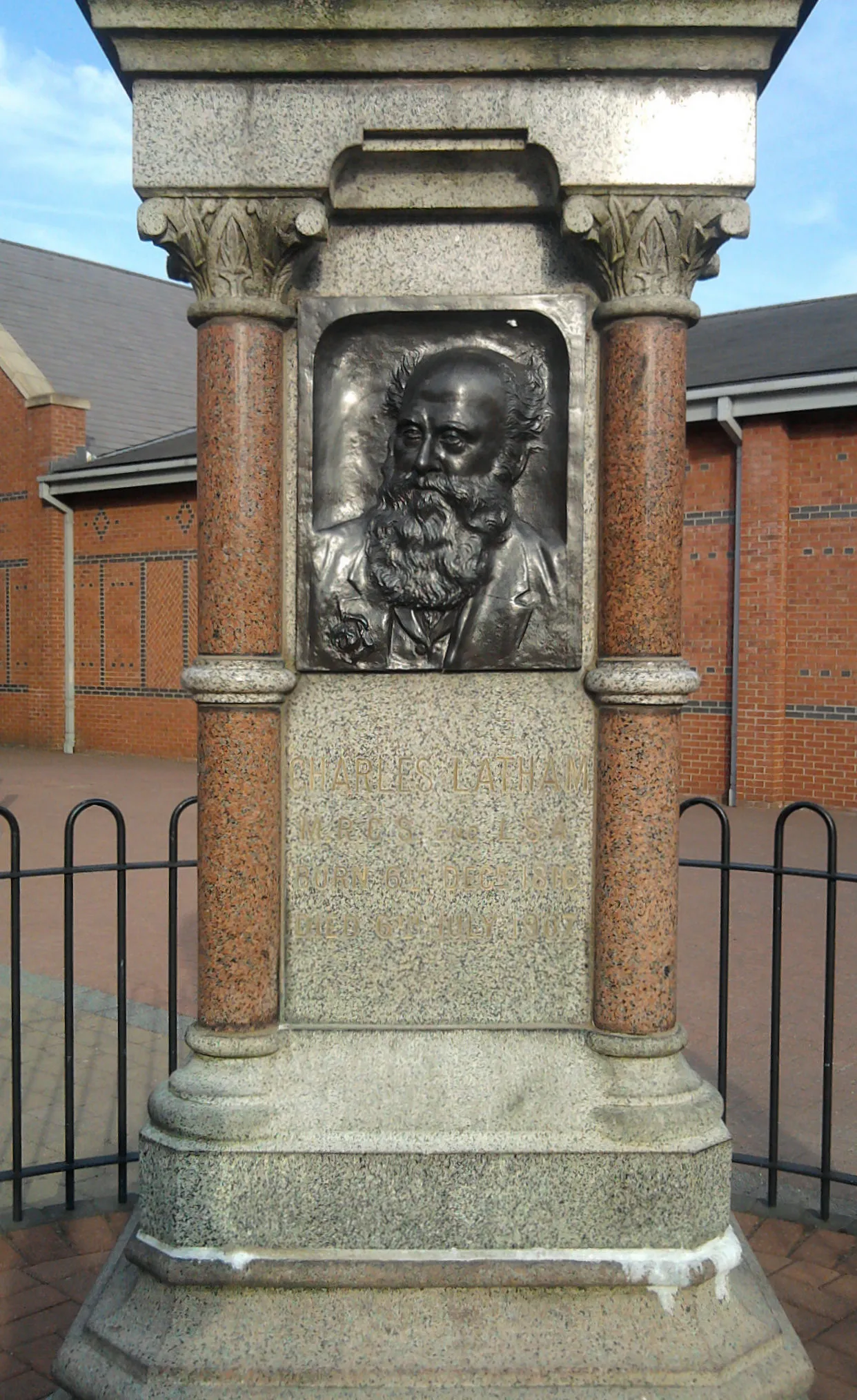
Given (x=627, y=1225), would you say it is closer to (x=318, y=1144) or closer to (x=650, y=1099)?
(x=650, y=1099)

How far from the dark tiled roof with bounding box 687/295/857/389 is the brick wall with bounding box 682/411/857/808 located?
0.63 m

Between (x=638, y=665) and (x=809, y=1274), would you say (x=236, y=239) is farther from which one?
(x=809, y=1274)

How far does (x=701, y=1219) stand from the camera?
3.02 metres

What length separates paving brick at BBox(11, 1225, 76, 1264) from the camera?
391 cm

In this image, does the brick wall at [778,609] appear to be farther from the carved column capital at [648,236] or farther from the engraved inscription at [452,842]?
the carved column capital at [648,236]

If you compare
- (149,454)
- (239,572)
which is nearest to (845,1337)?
(239,572)

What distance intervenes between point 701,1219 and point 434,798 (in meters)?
1.24

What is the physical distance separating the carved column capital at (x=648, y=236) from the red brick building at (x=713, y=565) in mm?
10139

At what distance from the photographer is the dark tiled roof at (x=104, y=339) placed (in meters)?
24.8

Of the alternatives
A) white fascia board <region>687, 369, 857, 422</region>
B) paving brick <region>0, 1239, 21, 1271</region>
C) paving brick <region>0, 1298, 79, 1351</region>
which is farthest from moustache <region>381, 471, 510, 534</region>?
white fascia board <region>687, 369, 857, 422</region>

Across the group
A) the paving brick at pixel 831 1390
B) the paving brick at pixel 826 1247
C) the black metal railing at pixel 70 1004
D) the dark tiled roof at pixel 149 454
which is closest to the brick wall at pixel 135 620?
the dark tiled roof at pixel 149 454

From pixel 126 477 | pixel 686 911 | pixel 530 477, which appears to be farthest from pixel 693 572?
pixel 530 477

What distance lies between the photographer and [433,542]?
320cm

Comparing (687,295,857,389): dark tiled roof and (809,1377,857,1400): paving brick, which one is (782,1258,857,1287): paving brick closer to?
(809,1377,857,1400): paving brick
